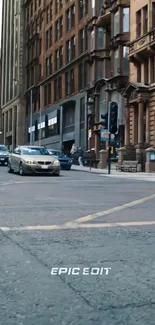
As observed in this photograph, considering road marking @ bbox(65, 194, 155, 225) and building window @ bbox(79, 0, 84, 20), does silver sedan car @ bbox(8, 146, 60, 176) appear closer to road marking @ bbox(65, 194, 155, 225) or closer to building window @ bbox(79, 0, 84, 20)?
road marking @ bbox(65, 194, 155, 225)

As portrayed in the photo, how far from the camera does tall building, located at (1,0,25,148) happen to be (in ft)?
255

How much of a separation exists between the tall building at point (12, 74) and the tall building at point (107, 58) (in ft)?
105

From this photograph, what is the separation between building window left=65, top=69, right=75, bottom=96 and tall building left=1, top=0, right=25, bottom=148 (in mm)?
21259

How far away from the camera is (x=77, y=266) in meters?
5.11

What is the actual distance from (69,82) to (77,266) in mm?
51215

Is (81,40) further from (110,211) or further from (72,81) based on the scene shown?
(110,211)

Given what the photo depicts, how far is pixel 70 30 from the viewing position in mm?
55688

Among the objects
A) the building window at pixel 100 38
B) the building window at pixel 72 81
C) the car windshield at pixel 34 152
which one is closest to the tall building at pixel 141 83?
the building window at pixel 100 38

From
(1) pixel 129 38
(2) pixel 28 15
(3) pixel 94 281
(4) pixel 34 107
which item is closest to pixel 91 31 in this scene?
(1) pixel 129 38

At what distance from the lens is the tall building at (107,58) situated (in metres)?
39.0

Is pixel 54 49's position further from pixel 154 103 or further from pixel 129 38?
pixel 154 103

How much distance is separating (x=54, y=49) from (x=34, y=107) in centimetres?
1160

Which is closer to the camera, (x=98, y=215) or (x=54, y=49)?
(x=98, y=215)

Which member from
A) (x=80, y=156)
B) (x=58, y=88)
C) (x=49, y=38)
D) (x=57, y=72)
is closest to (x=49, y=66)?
(x=49, y=38)
